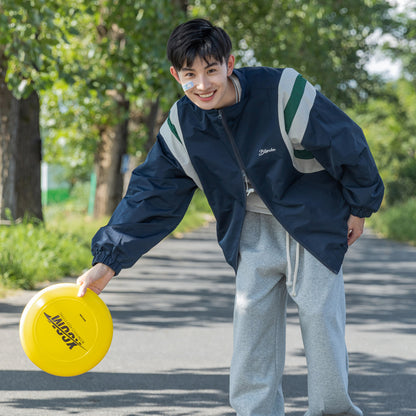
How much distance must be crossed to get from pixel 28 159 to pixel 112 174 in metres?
6.55

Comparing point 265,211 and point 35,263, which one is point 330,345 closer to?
point 265,211

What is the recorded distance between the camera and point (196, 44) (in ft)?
9.66

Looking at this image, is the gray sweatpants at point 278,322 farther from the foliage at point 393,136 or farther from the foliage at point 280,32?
the foliage at point 393,136

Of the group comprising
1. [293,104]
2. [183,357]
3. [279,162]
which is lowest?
[183,357]

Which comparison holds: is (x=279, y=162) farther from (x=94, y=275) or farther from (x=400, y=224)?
(x=400, y=224)

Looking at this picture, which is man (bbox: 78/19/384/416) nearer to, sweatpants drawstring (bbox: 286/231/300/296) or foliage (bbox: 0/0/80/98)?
sweatpants drawstring (bbox: 286/231/300/296)

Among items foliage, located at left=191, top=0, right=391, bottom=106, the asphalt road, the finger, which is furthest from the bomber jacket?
foliage, located at left=191, top=0, right=391, bottom=106

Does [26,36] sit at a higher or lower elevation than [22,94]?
higher

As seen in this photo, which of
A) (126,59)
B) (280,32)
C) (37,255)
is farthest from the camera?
(280,32)

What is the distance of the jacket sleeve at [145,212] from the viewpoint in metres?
3.19

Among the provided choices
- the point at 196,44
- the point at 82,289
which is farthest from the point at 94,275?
the point at 196,44

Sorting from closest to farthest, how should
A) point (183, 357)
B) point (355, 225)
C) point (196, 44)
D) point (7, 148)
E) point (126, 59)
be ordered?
1. point (196, 44)
2. point (355, 225)
3. point (183, 357)
4. point (7, 148)
5. point (126, 59)

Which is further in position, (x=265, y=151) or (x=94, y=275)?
(x=94, y=275)

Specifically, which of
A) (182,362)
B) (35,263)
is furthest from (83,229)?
(182,362)
